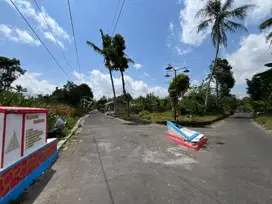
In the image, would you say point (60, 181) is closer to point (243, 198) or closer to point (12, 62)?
point (243, 198)

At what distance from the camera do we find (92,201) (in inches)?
95.8

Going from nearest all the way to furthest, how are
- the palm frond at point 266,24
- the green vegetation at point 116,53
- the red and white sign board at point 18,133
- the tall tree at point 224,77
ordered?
1. the red and white sign board at point 18,133
2. the palm frond at point 266,24
3. the green vegetation at point 116,53
4. the tall tree at point 224,77

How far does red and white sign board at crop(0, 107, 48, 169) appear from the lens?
7.56 feet

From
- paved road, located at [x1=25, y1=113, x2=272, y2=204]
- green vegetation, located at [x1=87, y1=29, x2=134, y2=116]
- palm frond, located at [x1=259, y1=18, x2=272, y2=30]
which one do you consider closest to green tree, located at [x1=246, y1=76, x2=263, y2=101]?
palm frond, located at [x1=259, y1=18, x2=272, y2=30]

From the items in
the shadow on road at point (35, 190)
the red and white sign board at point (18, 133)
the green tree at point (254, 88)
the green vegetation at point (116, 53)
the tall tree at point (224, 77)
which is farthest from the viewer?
the tall tree at point (224, 77)

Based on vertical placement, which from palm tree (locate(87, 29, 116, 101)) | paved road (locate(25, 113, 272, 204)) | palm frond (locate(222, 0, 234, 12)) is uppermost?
palm frond (locate(222, 0, 234, 12))

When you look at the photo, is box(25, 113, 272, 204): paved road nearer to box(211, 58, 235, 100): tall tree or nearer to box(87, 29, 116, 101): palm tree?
box(87, 29, 116, 101): palm tree

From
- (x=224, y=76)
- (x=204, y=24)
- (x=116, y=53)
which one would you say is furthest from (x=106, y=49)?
(x=224, y=76)

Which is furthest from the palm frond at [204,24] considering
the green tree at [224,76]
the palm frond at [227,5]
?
the green tree at [224,76]

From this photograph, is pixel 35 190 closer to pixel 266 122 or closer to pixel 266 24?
pixel 266 122

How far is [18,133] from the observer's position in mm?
2678

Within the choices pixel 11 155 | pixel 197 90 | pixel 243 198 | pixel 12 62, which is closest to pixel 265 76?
pixel 197 90

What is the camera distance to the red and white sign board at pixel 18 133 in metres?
2.30

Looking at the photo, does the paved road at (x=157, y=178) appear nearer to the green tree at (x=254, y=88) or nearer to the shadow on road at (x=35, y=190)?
the shadow on road at (x=35, y=190)
